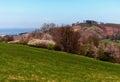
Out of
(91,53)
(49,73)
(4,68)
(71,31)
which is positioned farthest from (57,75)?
(71,31)

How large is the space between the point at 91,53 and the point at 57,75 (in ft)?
188

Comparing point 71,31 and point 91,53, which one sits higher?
point 71,31

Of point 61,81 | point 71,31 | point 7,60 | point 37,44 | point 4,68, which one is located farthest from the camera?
point 71,31

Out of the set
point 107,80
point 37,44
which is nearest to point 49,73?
point 107,80

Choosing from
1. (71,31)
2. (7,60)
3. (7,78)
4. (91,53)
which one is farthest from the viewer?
(71,31)

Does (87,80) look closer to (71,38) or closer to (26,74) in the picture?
(26,74)

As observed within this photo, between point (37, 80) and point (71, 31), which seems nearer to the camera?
point (37, 80)

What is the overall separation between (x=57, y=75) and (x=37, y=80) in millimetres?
3291

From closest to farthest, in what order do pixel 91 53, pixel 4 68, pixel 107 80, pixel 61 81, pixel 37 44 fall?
pixel 61 81
pixel 4 68
pixel 107 80
pixel 37 44
pixel 91 53

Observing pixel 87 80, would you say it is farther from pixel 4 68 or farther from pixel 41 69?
pixel 4 68

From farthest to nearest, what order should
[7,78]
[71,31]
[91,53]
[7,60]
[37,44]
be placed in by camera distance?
[71,31]
[91,53]
[37,44]
[7,60]
[7,78]

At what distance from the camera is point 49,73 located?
24.2m

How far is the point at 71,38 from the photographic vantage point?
85188mm

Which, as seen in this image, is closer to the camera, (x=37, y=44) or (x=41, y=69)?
(x=41, y=69)
